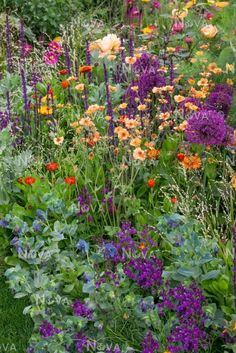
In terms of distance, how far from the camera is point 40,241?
362 cm

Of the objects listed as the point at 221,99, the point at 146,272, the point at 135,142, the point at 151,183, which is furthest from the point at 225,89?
the point at 146,272

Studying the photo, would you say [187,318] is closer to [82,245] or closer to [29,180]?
[82,245]

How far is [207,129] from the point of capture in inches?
150

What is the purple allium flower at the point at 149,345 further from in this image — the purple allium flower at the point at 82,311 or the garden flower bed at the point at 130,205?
the purple allium flower at the point at 82,311

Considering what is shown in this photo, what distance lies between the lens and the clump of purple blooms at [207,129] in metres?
3.81

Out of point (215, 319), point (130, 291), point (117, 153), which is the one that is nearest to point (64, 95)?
point (117, 153)

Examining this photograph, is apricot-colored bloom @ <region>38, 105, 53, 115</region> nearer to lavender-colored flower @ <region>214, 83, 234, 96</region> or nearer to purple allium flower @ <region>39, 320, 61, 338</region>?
lavender-colored flower @ <region>214, 83, 234, 96</region>

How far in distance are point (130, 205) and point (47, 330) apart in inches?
38.7

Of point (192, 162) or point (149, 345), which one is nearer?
point (149, 345)

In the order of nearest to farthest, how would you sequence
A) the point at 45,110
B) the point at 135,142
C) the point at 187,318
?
the point at 187,318, the point at 135,142, the point at 45,110

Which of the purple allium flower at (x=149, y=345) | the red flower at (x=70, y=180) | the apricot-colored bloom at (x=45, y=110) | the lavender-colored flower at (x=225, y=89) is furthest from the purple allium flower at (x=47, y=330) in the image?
the lavender-colored flower at (x=225, y=89)

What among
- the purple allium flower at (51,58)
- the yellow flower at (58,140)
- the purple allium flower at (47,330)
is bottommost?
the purple allium flower at (47,330)

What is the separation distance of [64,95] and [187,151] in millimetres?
1568

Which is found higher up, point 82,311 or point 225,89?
point 225,89
